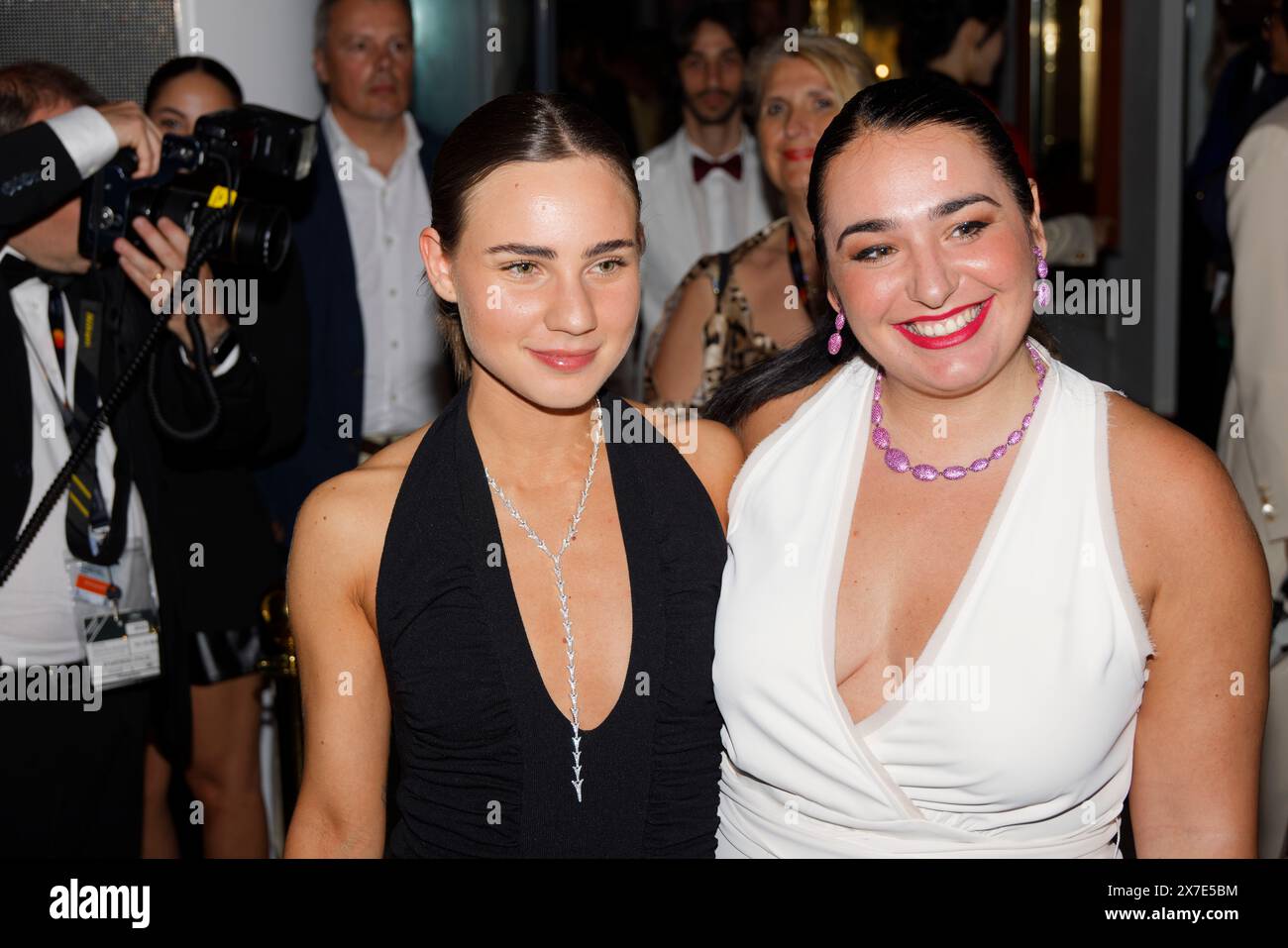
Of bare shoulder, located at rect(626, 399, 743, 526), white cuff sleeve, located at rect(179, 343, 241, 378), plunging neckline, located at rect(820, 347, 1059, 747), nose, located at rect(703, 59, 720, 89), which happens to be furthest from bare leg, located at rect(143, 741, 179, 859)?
nose, located at rect(703, 59, 720, 89)

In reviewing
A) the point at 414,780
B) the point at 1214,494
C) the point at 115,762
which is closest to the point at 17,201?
the point at 115,762

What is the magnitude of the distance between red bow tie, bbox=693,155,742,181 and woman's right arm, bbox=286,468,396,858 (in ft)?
9.84

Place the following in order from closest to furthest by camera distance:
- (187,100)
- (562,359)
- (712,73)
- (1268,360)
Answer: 1. (562,359)
2. (1268,360)
3. (187,100)
4. (712,73)

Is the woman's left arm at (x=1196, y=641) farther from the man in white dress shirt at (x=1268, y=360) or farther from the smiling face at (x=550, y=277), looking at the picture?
the man in white dress shirt at (x=1268, y=360)

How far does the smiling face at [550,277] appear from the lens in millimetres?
1720

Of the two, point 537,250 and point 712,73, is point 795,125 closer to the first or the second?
point 537,250

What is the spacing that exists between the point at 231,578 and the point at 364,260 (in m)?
1.15

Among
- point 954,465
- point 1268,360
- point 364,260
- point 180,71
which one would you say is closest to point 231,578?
point 364,260

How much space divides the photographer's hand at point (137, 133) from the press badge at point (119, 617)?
0.70 m

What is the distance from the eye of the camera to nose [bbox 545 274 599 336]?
1.70m

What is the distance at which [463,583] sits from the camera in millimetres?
1785

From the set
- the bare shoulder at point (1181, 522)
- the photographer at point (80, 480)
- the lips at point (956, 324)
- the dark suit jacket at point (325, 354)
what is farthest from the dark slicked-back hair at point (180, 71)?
the bare shoulder at point (1181, 522)

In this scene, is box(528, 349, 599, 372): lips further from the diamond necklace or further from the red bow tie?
the red bow tie

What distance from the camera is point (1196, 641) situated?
1.65 meters
